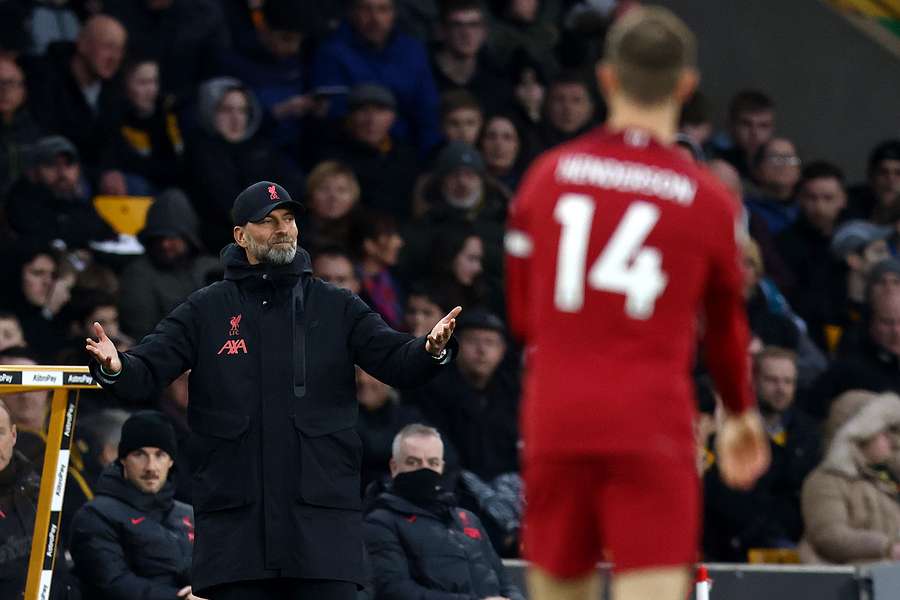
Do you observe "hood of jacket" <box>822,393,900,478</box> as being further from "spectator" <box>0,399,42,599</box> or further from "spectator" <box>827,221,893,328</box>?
"spectator" <box>0,399,42,599</box>

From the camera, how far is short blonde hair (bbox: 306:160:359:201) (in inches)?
502

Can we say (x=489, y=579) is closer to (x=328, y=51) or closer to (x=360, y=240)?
(x=360, y=240)

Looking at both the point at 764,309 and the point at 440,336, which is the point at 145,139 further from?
the point at 440,336

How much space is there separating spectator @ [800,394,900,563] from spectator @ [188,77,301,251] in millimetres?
3808

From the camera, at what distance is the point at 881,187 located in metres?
15.2

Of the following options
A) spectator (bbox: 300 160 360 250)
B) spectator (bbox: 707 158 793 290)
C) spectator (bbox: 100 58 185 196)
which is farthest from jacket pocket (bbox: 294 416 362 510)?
spectator (bbox: 707 158 793 290)

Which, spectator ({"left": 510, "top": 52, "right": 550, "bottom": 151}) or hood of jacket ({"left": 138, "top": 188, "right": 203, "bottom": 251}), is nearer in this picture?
hood of jacket ({"left": 138, "top": 188, "right": 203, "bottom": 251})

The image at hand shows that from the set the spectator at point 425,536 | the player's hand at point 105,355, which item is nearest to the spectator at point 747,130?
the spectator at point 425,536

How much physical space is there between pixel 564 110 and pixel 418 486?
5.83m

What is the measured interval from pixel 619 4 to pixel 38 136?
5.83 m

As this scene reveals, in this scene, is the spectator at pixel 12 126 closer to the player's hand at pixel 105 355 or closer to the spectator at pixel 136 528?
the spectator at pixel 136 528

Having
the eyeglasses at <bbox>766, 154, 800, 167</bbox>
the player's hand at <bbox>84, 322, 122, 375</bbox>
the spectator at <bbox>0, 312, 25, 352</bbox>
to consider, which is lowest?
the player's hand at <bbox>84, 322, 122, 375</bbox>

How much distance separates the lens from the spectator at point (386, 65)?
14.3 metres

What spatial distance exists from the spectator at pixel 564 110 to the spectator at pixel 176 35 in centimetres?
261
